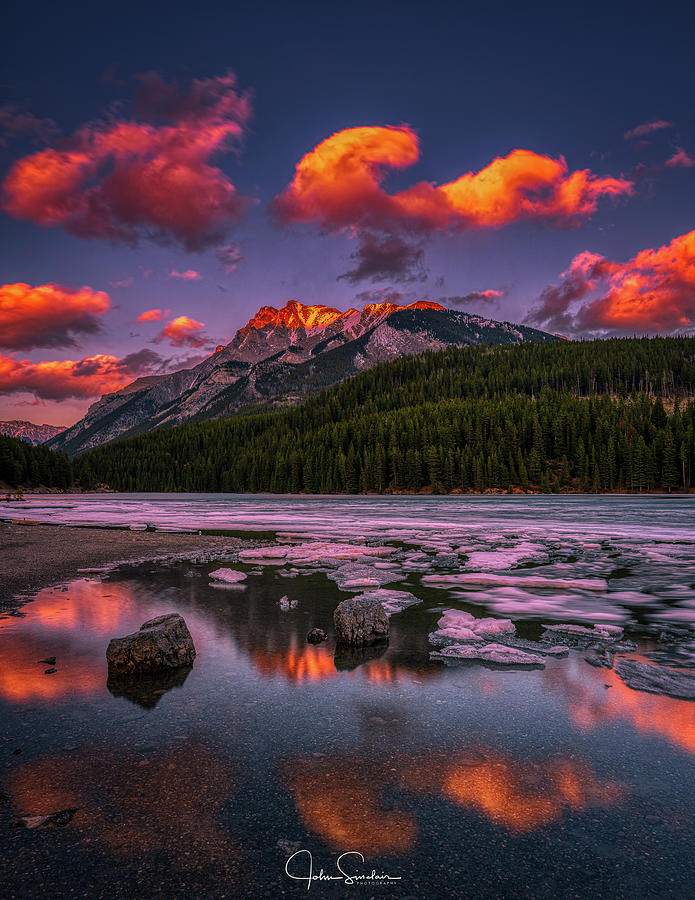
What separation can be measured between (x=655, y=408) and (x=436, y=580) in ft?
502

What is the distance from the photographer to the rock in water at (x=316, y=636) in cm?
1155

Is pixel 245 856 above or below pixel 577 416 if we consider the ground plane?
below

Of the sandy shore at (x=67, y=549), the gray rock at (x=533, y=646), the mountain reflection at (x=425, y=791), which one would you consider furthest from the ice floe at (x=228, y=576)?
the mountain reflection at (x=425, y=791)

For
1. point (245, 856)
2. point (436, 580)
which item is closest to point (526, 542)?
point (436, 580)

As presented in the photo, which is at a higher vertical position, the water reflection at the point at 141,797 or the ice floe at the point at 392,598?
the water reflection at the point at 141,797

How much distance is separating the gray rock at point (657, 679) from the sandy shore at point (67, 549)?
16896mm

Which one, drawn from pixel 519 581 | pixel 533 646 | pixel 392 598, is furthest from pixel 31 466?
pixel 533 646

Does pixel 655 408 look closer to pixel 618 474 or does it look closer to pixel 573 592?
pixel 618 474

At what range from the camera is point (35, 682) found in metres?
9.20

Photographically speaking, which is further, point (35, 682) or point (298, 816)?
point (35, 682)

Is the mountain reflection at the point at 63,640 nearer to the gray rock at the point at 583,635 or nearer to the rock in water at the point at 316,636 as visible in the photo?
the rock in water at the point at 316,636

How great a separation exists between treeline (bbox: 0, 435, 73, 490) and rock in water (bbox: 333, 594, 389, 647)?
547 feet
